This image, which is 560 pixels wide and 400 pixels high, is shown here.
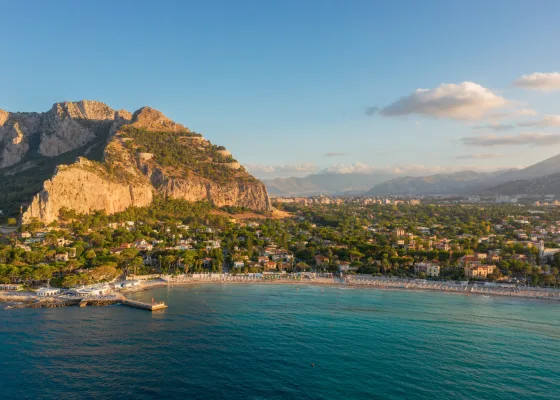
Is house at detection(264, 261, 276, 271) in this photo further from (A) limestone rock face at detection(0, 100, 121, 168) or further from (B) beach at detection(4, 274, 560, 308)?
(A) limestone rock face at detection(0, 100, 121, 168)

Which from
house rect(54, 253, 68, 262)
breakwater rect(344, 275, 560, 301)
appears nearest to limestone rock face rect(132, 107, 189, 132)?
house rect(54, 253, 68, 262)

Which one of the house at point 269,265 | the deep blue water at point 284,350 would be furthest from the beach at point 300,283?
the house at point 269,265

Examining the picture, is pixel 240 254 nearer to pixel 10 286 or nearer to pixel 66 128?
pixel 10 286

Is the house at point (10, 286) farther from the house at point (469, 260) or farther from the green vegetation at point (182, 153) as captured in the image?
the green vegetation at point (182, 153)

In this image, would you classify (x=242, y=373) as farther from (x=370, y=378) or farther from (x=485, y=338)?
(x=485, y=338)

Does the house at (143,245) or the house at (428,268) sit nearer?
the house at (428,268)

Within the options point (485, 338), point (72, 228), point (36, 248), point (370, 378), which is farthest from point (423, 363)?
point (72, 228)
